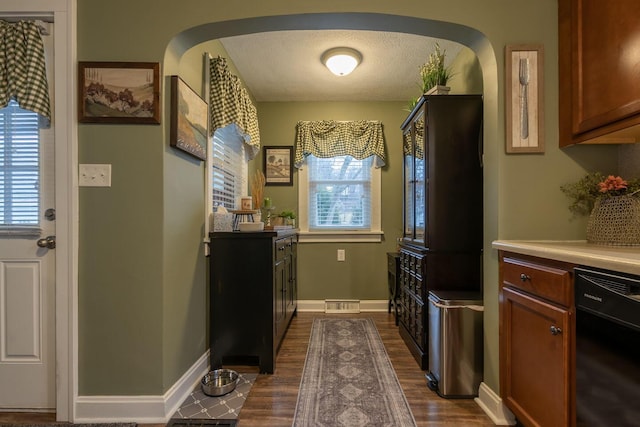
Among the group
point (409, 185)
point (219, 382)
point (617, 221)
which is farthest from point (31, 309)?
point (617, 221)

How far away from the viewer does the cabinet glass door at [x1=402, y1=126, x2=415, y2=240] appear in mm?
2695

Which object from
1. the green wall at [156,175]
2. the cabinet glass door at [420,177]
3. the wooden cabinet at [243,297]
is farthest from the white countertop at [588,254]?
the wooden cabinet at [243,297]

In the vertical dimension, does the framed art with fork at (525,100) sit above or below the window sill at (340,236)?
above

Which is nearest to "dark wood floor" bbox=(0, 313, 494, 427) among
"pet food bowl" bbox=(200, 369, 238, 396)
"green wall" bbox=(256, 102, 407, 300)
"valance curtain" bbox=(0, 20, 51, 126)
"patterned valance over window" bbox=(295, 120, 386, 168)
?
"pet food bowl" bbox=(200, 369, 238, 396)

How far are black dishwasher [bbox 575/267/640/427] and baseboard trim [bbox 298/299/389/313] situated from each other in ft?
8.84

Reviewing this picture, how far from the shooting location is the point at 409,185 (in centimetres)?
282

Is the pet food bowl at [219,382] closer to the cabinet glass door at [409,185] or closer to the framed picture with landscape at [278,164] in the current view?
the cabinet glass door at [409,185]

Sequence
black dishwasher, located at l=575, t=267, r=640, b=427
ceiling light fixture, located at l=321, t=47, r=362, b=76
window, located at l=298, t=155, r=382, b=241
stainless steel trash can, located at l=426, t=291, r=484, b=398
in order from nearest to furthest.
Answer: black dishwasher, located at l=575, t=267, r=640, b=427, stainless steel trash can, located at l=426, t=291, r=484, b=398, ceiling light fixture, located at l=321, t=47, r=362, b=76, window, located at l=298, t=155, r=382, b=241

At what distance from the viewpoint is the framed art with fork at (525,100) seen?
1.71 meters

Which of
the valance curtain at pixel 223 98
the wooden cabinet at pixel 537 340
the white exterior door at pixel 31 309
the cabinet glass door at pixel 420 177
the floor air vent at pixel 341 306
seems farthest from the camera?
the floor air vent at pixel 341 306

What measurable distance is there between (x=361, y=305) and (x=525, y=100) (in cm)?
280

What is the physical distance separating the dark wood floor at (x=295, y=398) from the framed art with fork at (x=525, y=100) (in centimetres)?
147

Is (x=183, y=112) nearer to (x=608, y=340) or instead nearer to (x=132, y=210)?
(x=132, y=210)

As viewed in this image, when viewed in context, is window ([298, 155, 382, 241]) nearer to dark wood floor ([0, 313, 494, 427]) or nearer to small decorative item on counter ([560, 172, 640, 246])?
dark wood floor ([0, 313, 494, 427])
